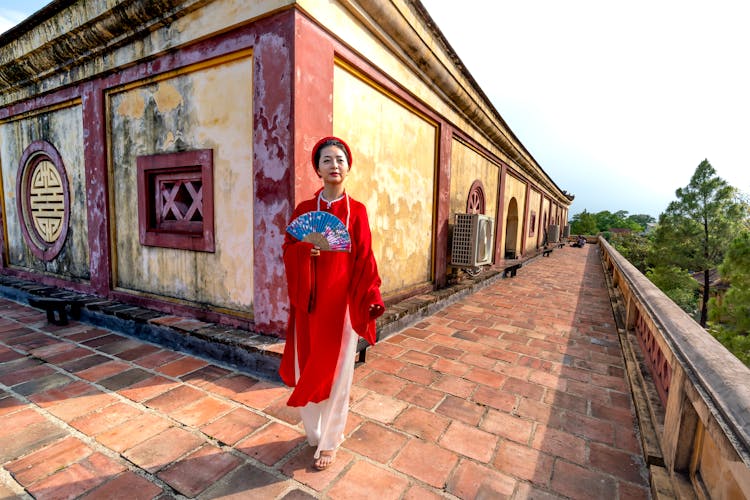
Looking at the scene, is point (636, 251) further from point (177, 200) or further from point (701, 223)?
point (177, 200)

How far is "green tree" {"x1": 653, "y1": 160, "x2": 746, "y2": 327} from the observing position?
1063 inches

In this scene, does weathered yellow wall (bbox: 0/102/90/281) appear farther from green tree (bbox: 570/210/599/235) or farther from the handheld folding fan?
green tree (bbox: 570/210/599/235)

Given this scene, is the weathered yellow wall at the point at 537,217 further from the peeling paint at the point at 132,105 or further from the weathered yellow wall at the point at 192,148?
the peeling paint at the point at 132,105

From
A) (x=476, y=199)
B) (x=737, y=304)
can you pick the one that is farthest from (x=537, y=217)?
(x=737, y=304)

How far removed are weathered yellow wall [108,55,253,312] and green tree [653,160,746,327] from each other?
3761 centimetres

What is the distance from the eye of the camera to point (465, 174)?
23.0 feet

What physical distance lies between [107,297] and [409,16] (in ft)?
17.6

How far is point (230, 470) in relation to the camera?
1894 millimetres

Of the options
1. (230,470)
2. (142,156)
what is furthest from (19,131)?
(230,470)

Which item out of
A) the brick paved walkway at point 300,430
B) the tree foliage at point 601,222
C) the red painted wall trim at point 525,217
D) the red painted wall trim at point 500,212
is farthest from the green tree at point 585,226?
the brick paved walkway at point 300,430

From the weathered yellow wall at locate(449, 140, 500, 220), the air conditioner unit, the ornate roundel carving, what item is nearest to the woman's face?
the air conditioner unit

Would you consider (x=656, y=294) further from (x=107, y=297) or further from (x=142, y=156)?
(x=107, y=297)

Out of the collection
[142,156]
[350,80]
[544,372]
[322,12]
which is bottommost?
[544,372]

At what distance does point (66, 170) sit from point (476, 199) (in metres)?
7.44
